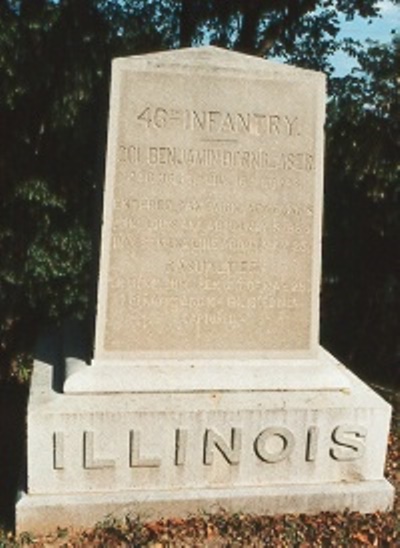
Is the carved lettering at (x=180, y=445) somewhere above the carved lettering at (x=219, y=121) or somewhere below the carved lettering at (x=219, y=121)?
below

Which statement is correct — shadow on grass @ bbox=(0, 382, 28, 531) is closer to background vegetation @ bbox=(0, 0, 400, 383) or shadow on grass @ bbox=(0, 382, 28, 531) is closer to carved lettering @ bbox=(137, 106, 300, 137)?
background vegetation @ bbox=(0, 0, 400, 383)

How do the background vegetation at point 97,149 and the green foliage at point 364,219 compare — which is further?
the green foliage at point 364,219

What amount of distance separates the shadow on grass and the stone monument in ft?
1.67

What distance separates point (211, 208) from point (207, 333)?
→ 0.76 meters

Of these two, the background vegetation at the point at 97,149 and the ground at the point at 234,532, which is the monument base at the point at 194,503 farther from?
the background vegetation at the point at 97,149

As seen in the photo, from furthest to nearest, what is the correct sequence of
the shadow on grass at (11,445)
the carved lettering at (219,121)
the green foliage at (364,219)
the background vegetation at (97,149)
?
the green foliage at (364,219) < the background vegetation at (97,149) < the shadow on grass at (11,445) < the carved lettering at (219,121)

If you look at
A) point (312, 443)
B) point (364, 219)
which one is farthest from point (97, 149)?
point (364, 219)

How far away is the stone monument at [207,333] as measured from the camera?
13.4 ft

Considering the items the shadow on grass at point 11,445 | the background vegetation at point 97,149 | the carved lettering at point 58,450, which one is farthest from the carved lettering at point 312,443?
the background vegetation at point 97,149

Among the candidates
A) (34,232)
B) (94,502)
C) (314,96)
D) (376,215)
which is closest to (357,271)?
(376,215)

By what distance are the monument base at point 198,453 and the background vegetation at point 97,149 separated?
166 cm

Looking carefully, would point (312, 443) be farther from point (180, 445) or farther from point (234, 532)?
point (180, 445)

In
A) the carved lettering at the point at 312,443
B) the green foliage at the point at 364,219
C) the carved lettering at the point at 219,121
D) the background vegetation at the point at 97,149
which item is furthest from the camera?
the green foliage at the point at 364,219

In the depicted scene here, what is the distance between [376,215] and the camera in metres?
7.74
